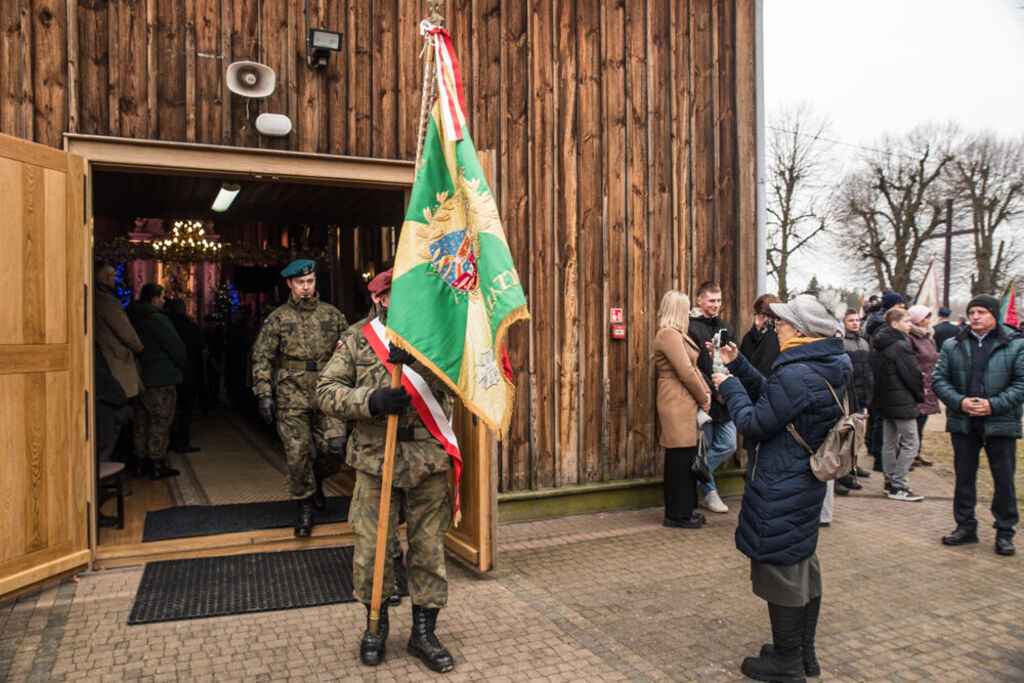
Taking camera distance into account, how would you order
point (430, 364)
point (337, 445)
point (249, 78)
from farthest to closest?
point (249, 78) < point (337, 445) < point (430, 364)

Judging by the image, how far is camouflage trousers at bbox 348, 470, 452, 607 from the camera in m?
3.84

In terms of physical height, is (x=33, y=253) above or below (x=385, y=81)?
below

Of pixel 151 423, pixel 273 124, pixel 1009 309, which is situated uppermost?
pixel 273 124

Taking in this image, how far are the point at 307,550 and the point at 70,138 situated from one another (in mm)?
3235

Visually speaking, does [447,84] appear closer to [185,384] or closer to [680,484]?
[680,484]

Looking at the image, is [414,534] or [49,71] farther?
[49,71]

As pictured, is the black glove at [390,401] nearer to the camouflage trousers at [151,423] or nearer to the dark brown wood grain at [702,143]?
the dark brown wood grain at [702,143]

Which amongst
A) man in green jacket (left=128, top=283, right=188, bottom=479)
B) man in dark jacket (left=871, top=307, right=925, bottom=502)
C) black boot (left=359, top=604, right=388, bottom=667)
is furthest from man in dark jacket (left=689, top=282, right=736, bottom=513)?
man in green jacket (left=128, top=283, right=188, bottom=479)

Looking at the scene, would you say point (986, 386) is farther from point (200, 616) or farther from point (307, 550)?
point (200, 616)

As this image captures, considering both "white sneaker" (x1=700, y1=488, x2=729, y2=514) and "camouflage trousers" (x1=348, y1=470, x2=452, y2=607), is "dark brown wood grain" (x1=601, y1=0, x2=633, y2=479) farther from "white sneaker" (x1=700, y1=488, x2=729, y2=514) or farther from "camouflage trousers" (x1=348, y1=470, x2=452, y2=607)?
"camouflage trousers" (x1=348, y1=470, x2=452, y2=607)

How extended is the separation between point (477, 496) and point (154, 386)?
4.44 m

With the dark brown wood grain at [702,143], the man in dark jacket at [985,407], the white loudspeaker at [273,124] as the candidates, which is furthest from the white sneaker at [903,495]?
the white loudspeaker at [273,124]

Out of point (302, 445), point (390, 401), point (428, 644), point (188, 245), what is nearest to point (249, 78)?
point (302, 445)

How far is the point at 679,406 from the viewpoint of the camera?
649cm
